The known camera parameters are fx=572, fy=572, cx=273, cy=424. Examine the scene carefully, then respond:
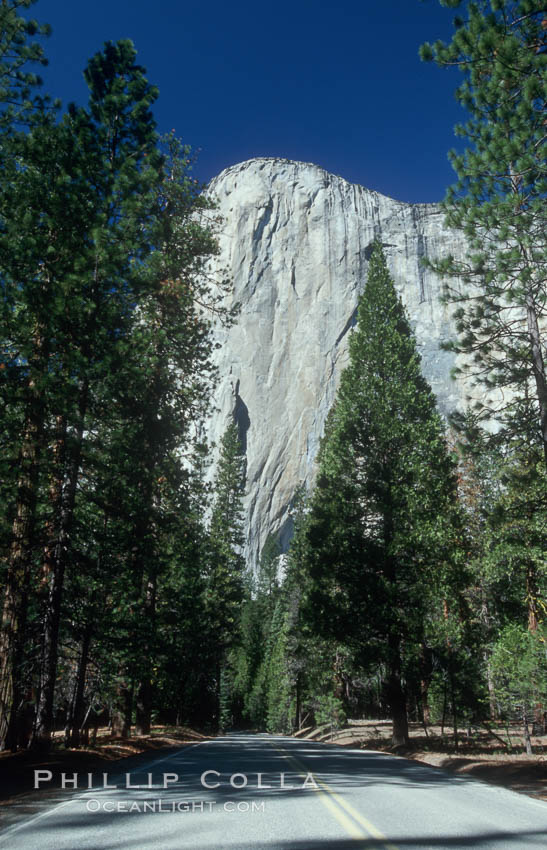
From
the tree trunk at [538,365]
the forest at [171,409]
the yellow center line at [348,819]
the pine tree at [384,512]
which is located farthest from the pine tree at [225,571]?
the yellow center line at [348,819]

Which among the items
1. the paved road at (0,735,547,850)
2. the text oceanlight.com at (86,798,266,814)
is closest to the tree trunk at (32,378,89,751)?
the paved road at (0,735,547,850)

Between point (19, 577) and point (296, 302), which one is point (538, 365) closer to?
point (19, 577)

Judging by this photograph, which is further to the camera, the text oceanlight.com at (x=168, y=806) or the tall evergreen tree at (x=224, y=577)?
the tall evergreen tree at (x=224, y=577)

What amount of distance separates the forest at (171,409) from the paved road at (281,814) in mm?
3717

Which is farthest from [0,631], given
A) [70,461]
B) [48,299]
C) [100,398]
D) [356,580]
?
[356,580]

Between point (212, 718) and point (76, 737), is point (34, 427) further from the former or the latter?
point (212, 718)

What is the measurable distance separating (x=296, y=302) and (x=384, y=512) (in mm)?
84475

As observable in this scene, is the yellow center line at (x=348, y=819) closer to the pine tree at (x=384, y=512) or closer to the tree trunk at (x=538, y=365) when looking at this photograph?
the tree trunk at (x=538, y=365)

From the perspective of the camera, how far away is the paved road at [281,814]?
16.1ft

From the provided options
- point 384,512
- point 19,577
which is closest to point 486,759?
point 384,512

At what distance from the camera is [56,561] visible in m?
11.4

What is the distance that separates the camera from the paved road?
16.1 ft

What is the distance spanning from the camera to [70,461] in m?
11.6

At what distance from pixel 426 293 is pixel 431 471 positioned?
8685 cm
